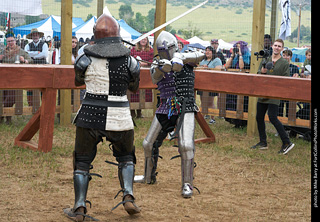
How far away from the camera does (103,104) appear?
152 inches

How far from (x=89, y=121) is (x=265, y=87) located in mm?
3061

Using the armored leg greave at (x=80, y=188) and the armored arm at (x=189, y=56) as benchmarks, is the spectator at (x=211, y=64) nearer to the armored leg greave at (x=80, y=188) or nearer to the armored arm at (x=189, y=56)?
the armored arm at (x=189, y=56)

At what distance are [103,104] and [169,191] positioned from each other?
1530 millimetres

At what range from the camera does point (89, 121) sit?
3.82 meters

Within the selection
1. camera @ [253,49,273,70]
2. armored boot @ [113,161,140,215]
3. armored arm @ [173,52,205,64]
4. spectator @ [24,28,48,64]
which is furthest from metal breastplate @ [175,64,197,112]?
spectator @ [24,28,48,64]

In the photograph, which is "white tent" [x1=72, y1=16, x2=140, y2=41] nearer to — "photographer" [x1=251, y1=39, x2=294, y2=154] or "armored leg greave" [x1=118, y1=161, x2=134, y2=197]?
"photographer" [x1=251, y1=39, x2=294, y2=154]

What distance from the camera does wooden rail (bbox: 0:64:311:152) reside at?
565 centimetres

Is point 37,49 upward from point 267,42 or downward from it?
downward

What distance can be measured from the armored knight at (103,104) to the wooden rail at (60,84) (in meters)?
2.08

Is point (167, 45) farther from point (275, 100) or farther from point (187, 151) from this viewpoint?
point (275, 100)

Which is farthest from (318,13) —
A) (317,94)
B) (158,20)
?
(158,20)

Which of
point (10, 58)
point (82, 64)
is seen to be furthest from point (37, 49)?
point (82, 64)

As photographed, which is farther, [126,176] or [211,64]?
[211,64]

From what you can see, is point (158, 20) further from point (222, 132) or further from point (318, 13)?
point (318, 13)
